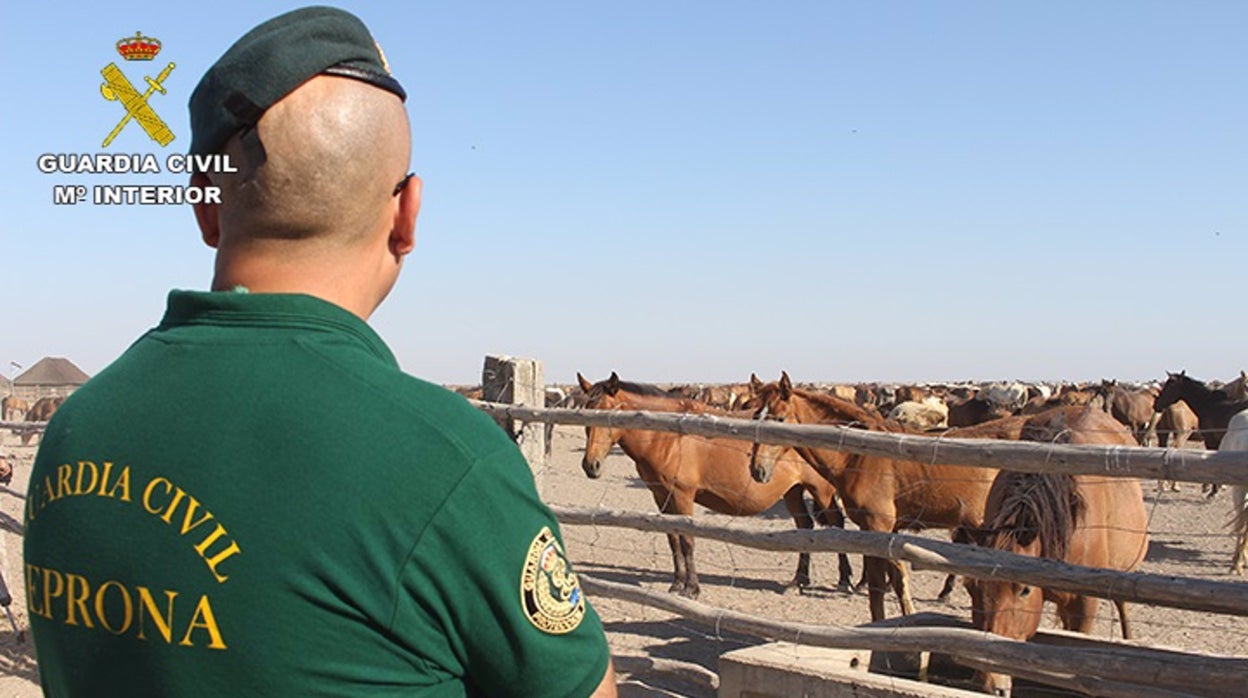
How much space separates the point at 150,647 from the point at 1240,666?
3563 millimetres

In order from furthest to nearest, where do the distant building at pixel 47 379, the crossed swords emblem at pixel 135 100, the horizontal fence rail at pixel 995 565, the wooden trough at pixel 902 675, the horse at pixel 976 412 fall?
the distant building at pixel 47 379, the horse at pixel 976 412, the crossed swords emblem at pixel 135 100, the wooden trough at pixel 902 675, the horizontal fence rail at pixel 995 565

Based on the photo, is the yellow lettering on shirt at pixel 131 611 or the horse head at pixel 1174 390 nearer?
the yellow lettering on shirt at pixel 131 611

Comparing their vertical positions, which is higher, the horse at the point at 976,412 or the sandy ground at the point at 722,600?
the horse at the point at 976,412

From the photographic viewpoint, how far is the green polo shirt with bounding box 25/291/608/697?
100 cm

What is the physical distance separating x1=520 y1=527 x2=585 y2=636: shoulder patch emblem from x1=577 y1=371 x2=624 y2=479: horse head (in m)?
8.60

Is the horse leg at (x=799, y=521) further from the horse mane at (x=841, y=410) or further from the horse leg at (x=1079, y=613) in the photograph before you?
the horse leg at (x=1079, y=613)

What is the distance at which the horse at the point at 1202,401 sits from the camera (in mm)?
16891

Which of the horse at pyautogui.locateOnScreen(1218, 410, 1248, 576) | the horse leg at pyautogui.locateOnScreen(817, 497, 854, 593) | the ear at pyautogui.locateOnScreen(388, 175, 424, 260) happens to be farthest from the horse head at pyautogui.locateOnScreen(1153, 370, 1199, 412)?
the ear at pyautogui.locateOnScreen(388, 175, 424, 260)

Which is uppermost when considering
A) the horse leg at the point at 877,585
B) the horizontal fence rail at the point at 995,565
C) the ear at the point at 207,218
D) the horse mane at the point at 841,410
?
the ear at the point at 207,218

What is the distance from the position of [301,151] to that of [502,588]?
55cm

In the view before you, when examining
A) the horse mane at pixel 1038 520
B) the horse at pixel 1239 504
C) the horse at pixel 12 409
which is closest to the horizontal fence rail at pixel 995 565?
the horse mane at pixel 1038 520

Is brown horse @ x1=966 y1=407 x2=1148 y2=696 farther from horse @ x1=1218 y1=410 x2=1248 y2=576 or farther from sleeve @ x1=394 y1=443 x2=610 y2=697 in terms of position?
sleeve @ x1=394 y1=443 x2=610 y2=697

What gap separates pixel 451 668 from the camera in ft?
3.44

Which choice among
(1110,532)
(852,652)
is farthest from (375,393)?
(1110,532)
